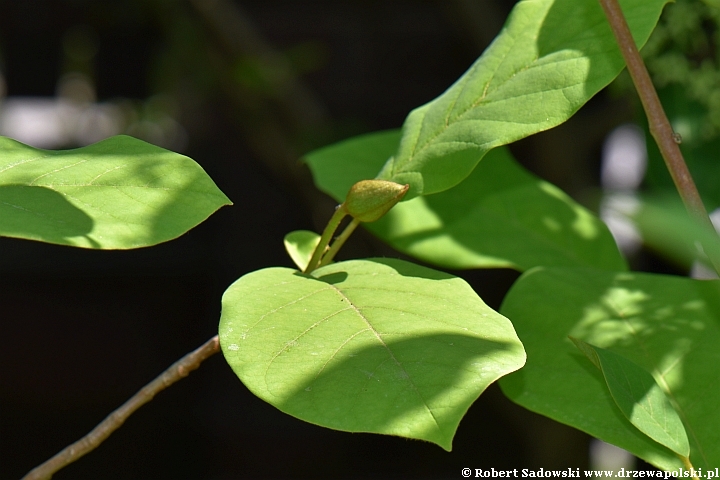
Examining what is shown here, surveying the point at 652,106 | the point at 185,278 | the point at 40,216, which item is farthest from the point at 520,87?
the point at 185,278

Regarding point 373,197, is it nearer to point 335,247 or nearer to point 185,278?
point 335,247

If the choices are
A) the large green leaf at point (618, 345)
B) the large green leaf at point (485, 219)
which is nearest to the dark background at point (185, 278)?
the large green leaf at point (485, 219)

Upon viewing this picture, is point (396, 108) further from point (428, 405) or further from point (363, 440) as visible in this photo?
point (428, 405)

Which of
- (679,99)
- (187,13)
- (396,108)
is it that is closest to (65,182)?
(679,99)

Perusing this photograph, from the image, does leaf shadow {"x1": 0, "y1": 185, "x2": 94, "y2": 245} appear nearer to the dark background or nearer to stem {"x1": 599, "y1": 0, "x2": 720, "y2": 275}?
stem {"x1": 599, "y1": 0, "x2": 720, "y2": 275}

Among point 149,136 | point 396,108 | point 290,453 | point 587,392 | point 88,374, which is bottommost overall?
point 290,453

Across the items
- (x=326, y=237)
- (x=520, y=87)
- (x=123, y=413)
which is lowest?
(x=123, y=413)

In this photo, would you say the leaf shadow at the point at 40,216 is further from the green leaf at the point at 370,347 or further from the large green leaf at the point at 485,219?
the large green leaf at the point at 485,219
